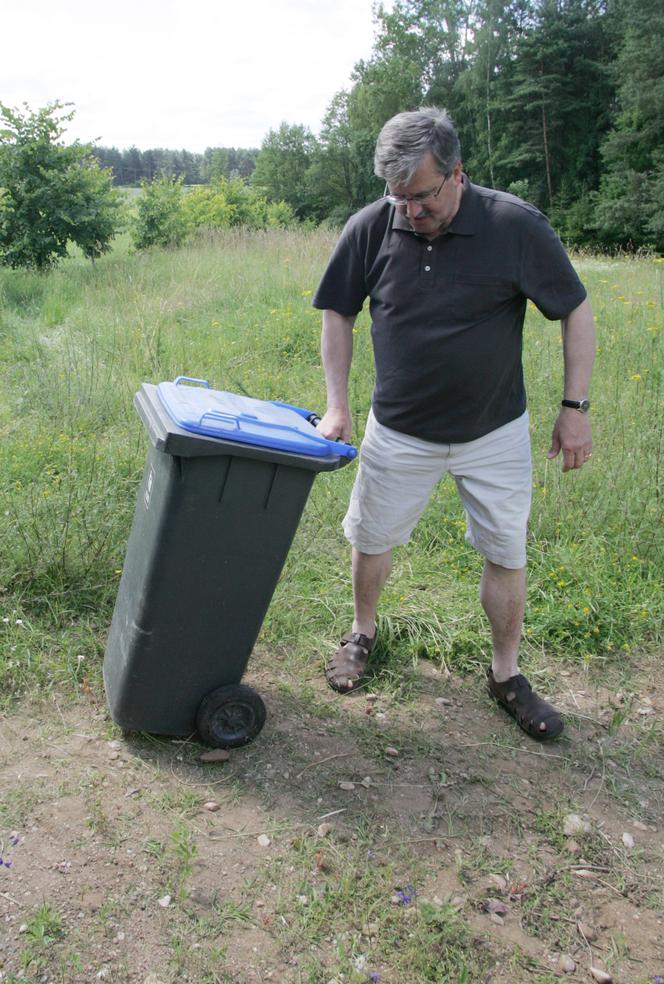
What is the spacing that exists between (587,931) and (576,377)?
5.53 ft

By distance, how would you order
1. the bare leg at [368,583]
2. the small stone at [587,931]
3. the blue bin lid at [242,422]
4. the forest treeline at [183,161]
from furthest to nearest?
the forest treeline at [183,161] → the bare leg at [368,583] → the blue bin lid at [242,422] → the small stone at [587,931]

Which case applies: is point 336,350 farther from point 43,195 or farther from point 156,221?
point 156,221

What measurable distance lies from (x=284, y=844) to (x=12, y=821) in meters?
0.83

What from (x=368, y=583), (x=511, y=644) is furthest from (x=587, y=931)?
(x=368, y=583)

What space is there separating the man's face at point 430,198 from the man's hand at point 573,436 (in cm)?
77

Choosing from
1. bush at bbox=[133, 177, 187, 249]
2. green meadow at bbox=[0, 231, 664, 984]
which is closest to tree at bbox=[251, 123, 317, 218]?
bush at bbox=[133, 177, 187, 249]

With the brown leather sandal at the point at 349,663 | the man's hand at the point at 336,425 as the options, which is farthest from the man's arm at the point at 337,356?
the brown leather sandal at the point at 349,663

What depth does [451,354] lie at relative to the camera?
2.66 meters

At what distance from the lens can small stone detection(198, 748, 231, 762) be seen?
2695 mm

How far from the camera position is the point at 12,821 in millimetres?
2389

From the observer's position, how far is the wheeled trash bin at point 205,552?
234 centimetres

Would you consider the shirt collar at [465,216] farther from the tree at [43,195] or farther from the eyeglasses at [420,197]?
the tree at [43,195]

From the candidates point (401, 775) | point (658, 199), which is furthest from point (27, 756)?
point (658, 199)

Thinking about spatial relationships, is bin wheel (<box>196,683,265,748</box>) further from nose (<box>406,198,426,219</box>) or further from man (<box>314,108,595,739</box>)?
nose (<box>406,198,426,219</box>)
